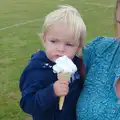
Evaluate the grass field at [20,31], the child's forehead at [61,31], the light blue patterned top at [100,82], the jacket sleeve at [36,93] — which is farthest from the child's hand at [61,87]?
the grass field at [20,31]

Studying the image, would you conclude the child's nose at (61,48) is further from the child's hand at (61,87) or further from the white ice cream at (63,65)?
the child's hand at (61,87)

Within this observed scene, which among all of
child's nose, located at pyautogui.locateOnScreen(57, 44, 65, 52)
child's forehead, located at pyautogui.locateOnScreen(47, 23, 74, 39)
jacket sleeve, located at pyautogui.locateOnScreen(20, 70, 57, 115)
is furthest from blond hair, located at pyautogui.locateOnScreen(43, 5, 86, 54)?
jacket sleeve, located at pyautogui.locateOnScreen(20, 70, 57, 115)

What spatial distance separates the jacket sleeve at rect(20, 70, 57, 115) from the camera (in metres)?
2.54

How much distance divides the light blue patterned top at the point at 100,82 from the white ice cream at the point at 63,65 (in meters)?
0.17

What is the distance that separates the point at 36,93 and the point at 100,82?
417 mm

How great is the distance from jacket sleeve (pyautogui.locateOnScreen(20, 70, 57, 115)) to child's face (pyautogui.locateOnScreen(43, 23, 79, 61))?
0.53 ft

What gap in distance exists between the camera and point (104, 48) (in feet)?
8.67

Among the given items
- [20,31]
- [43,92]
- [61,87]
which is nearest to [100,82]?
[61,87]

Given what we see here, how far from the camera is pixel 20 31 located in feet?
44.5

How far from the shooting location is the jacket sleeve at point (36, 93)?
2.54 m

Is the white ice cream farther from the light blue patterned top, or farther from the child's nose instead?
the light blue patterned top

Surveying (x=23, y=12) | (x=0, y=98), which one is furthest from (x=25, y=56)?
(x=23, y=12)

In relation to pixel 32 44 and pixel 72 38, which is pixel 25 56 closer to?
pixel 32 44

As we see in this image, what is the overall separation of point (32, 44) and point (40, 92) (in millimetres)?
9143
